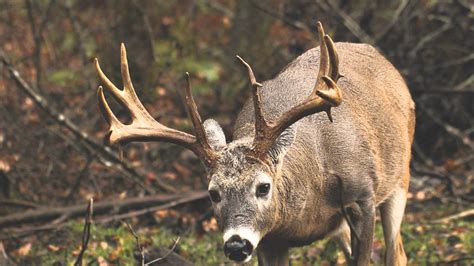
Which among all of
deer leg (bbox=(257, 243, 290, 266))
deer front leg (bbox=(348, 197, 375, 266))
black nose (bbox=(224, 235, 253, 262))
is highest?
black nose (bbox=(224, 235, 253, 262))

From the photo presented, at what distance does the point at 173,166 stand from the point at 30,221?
7.78 feet

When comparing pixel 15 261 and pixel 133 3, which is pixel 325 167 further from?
pixel 133 3

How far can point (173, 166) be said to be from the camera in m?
11.4

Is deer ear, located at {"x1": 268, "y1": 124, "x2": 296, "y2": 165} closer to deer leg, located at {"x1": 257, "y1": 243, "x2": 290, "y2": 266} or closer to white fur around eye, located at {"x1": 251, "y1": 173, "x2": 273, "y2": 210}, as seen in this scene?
white fur around eye, located at {"x1": 251, "y1": 173, "x2": 273, "y2": 210}

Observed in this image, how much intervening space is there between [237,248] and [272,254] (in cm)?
133

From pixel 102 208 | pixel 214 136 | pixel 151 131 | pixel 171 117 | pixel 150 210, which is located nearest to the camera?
pixel 151 131

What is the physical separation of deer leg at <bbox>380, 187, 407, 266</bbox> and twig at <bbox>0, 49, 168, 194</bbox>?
113 inches

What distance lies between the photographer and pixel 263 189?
19.8ft

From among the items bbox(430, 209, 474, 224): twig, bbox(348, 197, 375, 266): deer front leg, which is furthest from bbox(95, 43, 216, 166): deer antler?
bbox(430, 209, 474, 224): twig

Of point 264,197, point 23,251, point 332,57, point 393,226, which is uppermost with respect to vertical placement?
point 332,57

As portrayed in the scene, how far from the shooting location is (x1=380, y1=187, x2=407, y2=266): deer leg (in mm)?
7938

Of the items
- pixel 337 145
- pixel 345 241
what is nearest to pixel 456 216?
pixel 345 241

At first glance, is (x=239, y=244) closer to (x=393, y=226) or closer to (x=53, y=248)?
(x=393, y=226)

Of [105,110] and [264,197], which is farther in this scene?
[105,110]
